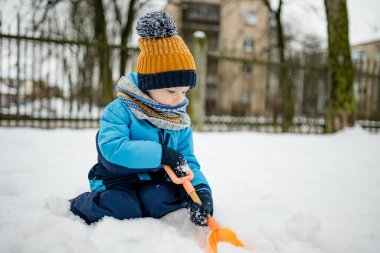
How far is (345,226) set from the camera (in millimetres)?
1392

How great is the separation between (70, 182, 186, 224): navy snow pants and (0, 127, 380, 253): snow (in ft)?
0.15

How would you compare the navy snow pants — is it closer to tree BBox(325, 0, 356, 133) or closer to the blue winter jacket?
the blue winter jacket

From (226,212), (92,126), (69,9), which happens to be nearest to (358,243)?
(226,212)

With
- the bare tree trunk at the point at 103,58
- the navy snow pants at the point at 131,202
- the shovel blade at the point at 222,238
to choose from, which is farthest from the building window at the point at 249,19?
the shovel blade at the point at 222,238

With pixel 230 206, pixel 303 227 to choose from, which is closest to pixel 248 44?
pixel 230 206

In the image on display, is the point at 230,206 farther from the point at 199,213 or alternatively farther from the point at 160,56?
the point at 160,56

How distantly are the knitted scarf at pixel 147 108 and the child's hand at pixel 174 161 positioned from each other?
163mm

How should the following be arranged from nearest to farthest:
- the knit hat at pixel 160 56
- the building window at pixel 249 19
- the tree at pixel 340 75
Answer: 1. the knit hat at pixel 160 56
2. the tree at pixel 340 75
3. the building window at pixel 249 19

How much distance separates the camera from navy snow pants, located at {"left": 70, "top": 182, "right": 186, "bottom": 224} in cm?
126

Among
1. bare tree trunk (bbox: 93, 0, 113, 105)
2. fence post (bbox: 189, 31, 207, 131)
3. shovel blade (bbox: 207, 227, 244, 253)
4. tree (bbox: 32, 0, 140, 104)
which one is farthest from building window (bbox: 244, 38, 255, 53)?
shovel blade (bbox: 207, 227, 244, 253)

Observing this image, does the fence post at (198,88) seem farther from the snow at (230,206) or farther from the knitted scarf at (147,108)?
the knitted scarf at (147,108)

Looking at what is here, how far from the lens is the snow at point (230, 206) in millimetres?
1115

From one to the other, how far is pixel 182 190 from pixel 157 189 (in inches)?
5.9

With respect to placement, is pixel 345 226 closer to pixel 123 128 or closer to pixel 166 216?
pixel 166 216
